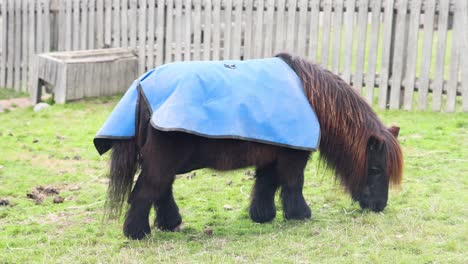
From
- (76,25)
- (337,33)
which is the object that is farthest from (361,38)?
(76,25)

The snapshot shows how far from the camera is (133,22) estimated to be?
1226 centimetres

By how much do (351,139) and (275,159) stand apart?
665mm

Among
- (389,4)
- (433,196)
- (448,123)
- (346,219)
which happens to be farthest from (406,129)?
(346,219)

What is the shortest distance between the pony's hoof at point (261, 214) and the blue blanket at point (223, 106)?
803 mm

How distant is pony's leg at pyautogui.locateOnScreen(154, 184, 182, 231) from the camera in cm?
607

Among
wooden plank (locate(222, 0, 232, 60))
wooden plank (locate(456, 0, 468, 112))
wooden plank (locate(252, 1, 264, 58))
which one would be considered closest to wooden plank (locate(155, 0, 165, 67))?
wooden plank (locate(222, 0, 232, 60))

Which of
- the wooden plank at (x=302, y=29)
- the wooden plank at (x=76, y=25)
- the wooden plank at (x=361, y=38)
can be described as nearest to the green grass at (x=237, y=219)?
the wooden plank at (x=361, y=38)

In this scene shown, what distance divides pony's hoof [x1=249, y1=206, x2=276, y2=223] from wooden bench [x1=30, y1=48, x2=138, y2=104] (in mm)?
5608

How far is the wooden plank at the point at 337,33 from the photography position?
1059cm

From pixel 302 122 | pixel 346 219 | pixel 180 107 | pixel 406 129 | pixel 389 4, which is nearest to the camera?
pixel 180 107

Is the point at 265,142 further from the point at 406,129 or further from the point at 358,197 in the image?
the point at 406,129

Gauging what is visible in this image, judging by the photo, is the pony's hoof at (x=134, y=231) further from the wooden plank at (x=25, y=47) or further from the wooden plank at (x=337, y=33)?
the wooden plank at (x=25, y=47)

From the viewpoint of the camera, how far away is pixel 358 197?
21.0 ft

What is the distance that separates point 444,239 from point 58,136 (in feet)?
18.8
